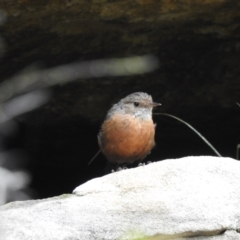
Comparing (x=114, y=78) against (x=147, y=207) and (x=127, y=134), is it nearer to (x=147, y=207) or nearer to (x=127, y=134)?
(x=127, y=134)

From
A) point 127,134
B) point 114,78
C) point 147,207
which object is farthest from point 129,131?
point 147,207

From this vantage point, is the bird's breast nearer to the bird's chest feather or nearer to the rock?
the bird's chest feather

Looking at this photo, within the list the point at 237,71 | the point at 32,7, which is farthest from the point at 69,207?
the point at 237,71

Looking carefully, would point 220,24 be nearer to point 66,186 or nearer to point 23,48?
point 23,48

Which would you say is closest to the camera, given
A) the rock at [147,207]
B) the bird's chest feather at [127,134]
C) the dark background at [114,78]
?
the rock at [147,207]

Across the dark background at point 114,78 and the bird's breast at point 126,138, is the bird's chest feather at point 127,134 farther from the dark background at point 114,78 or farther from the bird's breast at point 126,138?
the dark background at point 114,78

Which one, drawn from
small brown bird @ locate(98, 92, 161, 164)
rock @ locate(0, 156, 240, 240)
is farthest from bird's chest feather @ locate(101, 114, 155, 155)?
rock @ locate(0, 156, 240, 240)

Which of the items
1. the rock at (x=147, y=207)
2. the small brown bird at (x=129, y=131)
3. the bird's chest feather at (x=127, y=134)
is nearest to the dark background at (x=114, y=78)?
the small brown bird at (x=129, y=131)
